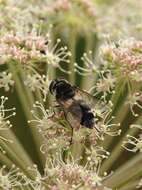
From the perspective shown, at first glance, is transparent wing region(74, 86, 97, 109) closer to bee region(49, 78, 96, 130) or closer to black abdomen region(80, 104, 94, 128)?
bee region(49, 78, 96, 130)

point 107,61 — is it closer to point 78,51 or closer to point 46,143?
point 46,143

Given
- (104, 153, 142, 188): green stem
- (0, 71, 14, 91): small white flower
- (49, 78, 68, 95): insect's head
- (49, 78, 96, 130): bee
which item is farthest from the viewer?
(0, 71, 14, 91): small white flower

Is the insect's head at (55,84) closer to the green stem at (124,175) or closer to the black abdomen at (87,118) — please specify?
the black abdomen at (87,118)

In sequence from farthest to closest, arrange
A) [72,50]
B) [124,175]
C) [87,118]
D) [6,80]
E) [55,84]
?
[72,50] → [6,80] → [55,84] → [124,175] → [87,118]

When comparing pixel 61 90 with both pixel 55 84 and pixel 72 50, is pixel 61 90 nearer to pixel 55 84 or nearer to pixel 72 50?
pixel 55 84

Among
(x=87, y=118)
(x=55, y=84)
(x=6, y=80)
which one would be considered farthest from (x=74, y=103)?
(x=6, y=80)

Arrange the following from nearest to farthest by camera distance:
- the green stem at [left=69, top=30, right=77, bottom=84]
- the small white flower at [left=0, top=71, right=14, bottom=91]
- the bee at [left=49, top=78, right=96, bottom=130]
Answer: the bee at [left=49, top=78, right=96, bottom=130]
the small white flower at [left=0, top=71, right=14, bottom=91]
the green stem at [left=69, top=30, right=77, bottom=84]

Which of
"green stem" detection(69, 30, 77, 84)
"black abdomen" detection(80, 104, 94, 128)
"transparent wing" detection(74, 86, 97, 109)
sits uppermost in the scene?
"transparent wing" detection(74, 86, 97, 109)

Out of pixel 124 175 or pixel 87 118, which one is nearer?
pixel 87 118

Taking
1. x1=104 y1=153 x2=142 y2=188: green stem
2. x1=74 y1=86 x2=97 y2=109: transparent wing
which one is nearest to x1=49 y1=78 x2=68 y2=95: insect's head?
x1=74 y1=86 x2=97 y2=109: transparent wing
